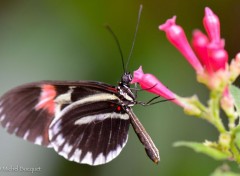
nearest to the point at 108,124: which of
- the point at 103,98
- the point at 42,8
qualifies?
the point at 103,98

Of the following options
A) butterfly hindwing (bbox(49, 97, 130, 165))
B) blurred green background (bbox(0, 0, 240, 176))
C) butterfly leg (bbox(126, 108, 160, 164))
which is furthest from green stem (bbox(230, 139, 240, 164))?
blurred green background (bbox(0, 0, 240, 176))

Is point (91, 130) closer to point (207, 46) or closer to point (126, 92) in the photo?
point (126, 92)

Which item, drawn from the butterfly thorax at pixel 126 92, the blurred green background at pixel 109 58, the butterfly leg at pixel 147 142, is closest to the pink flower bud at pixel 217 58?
the butterfly leg at pixel 147 142

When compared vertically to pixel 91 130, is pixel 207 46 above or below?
below

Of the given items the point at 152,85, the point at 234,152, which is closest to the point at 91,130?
the point at 152,85

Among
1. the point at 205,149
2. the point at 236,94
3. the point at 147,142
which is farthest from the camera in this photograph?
the point at 147,142

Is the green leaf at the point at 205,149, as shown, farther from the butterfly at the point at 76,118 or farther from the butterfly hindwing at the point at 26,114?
the butterfly hindwing at the point at 26,114

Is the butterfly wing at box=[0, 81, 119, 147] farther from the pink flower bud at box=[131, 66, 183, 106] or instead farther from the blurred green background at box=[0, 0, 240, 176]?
the blurred green background at box=[0, 0, 240, 176]
